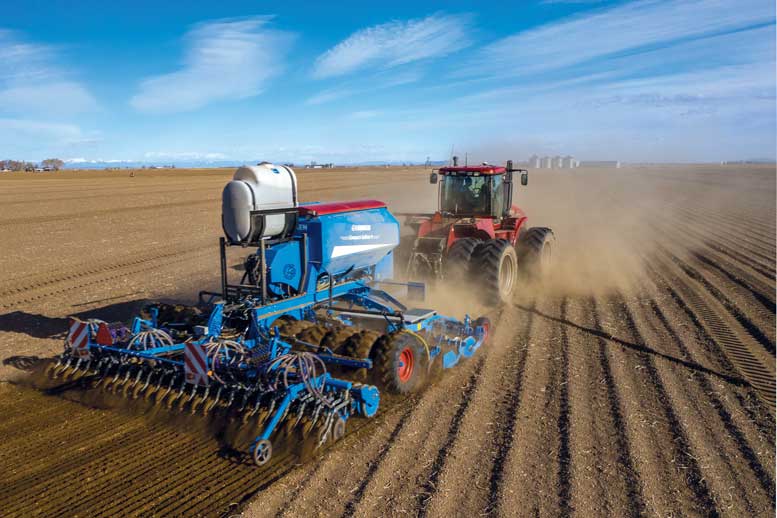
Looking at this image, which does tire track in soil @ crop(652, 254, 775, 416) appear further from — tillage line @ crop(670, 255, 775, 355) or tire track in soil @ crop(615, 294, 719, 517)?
tire track in soil @ crop(615, 294, 719, 517)

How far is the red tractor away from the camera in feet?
29.3

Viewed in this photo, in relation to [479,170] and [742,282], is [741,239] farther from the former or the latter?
[479,170]

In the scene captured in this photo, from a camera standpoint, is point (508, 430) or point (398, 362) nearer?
point (508, 430)

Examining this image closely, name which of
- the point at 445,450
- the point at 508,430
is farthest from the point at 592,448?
the point at 445,450

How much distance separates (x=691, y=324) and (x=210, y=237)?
1426 centimetres

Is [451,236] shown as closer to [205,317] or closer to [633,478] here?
[205,317]

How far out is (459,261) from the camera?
8906mm

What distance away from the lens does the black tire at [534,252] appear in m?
10.9

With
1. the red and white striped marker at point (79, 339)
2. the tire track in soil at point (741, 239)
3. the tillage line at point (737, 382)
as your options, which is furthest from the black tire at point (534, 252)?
the red and white striped marker at point (79, 339)

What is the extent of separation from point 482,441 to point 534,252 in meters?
6.56

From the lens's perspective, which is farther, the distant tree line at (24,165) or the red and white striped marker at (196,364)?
the distant tree line at (24,165)

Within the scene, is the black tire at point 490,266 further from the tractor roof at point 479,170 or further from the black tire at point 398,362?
the black tire at point 398,362

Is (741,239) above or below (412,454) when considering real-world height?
above

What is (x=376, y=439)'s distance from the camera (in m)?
4.94
